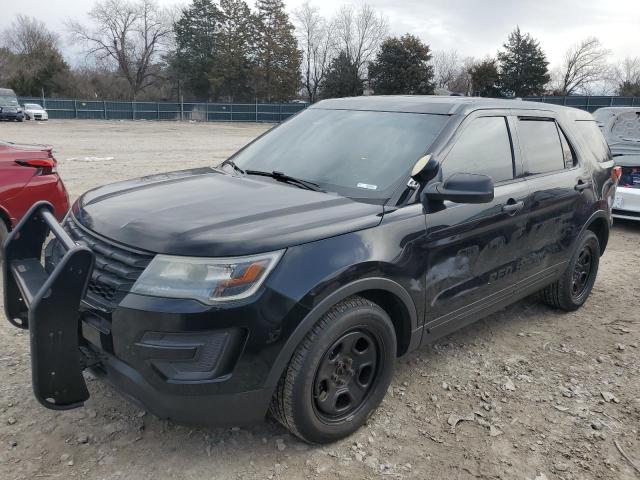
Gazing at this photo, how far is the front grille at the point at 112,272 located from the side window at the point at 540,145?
111 inches

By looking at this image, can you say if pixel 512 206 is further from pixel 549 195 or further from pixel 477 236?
pixel 549 195

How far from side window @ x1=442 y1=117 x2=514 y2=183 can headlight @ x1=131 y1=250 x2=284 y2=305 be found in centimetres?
146

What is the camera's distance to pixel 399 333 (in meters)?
3.14

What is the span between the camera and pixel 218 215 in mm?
2668

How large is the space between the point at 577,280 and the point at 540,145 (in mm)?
1442

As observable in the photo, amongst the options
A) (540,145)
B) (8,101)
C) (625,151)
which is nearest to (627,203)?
(625,151)

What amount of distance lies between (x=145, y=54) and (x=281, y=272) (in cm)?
7195

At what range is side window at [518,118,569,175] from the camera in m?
3.95

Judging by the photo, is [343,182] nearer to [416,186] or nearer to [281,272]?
[416,186]

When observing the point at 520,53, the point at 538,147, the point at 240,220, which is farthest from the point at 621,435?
the point at 520,53

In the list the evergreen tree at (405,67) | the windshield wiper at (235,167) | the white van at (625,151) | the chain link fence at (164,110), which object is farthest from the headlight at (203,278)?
the evergreen tree at (405,67)

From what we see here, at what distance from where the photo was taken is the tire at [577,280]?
15.0ft

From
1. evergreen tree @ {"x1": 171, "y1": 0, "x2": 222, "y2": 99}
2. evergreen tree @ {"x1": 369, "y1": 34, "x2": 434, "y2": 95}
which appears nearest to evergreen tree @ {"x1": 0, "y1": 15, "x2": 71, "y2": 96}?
evergreen tree @ {"x1": 171, "y1": 0, "x2": 222, "y2": 99}

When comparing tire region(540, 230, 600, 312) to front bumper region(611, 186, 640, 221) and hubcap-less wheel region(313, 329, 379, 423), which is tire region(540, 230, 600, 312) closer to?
hubcap-less wheel region(313, 329, 379, 423)
